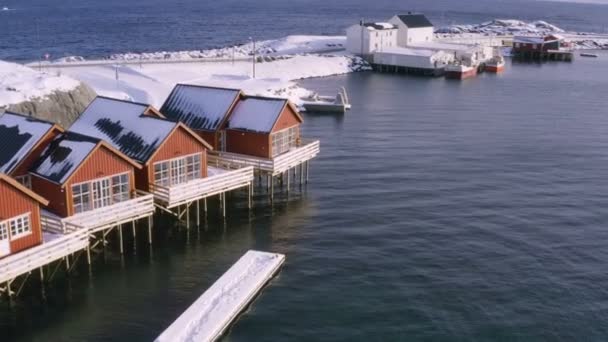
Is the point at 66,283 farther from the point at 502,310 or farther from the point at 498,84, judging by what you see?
the point at 498,84

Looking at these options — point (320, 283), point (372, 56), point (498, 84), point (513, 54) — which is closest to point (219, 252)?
point (320, 283)

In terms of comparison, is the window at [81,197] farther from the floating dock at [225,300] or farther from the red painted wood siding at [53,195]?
the floating dock at [225,300]

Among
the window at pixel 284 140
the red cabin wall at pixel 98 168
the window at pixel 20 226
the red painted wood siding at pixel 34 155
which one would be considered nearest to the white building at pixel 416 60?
the window at pixel 284 140

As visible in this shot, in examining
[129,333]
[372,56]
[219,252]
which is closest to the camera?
[129,333]

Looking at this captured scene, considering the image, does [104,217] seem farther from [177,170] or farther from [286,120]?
[286,120]

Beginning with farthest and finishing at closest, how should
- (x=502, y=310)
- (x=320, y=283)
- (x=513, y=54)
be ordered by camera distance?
(x=513, y=54)
(x=320, y=283)
(x=502, y=310)

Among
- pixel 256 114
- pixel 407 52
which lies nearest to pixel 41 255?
pixel 256 114
